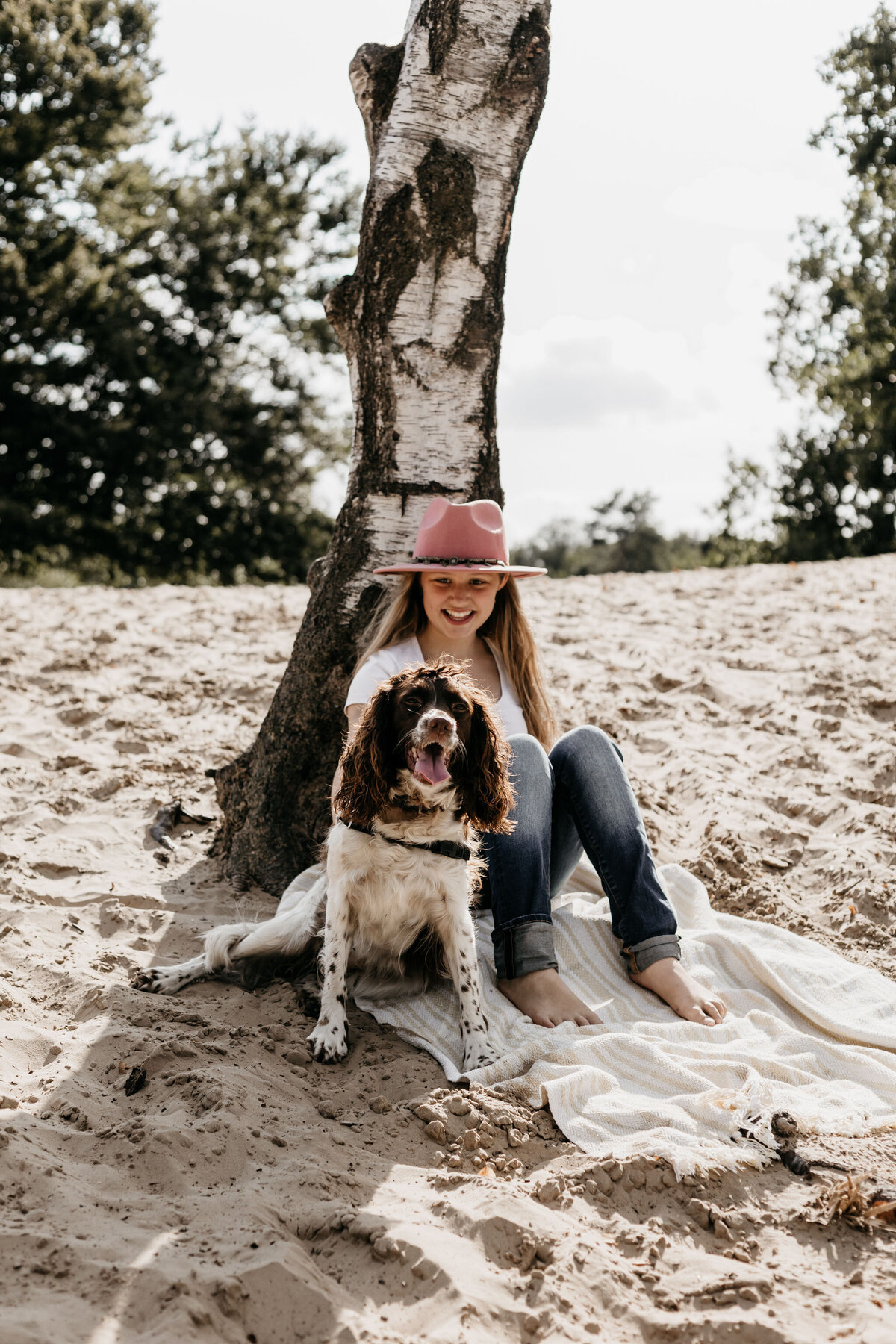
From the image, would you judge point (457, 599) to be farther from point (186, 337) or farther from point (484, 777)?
point (186, 337)

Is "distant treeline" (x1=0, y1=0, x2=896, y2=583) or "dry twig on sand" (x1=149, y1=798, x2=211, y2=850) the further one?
"distant treeline" (x1=0, y1=0, x2=896, y2=583)

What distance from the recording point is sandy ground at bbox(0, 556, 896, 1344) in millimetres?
1756

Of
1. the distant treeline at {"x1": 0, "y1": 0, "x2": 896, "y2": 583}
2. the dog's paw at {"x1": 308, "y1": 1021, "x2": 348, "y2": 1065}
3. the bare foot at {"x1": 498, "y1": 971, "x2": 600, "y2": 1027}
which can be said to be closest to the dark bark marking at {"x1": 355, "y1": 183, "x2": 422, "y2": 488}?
the bare foot at {"x1": 498, "y1": 971, "x2": 600, "y2": 1027}

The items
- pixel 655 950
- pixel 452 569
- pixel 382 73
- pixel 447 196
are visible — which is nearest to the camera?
pixel 655 950

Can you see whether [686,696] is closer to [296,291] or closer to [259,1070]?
[259,1070]

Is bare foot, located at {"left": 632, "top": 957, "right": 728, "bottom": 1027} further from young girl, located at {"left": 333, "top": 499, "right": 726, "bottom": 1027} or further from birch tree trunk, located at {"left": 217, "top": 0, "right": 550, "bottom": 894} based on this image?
birch tree trunk, located at {"left": 217, "top": 0, "right": 550, "bottom": 894}

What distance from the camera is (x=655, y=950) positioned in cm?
315

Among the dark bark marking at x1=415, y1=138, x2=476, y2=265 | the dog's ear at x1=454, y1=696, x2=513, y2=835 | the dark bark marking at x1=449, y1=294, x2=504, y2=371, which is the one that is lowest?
the dog's ear at x1=454, y1=696, x2=513, y2=835

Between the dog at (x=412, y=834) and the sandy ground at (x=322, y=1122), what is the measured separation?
0.64 feet

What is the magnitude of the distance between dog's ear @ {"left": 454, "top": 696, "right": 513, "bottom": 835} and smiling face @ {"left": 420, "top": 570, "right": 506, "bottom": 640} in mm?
574

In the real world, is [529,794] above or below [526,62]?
below

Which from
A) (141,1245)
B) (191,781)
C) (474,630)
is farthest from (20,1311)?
(191,781)

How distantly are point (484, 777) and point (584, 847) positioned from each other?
0.67m

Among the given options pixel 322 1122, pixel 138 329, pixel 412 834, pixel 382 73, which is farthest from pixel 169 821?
pixel 138 329
